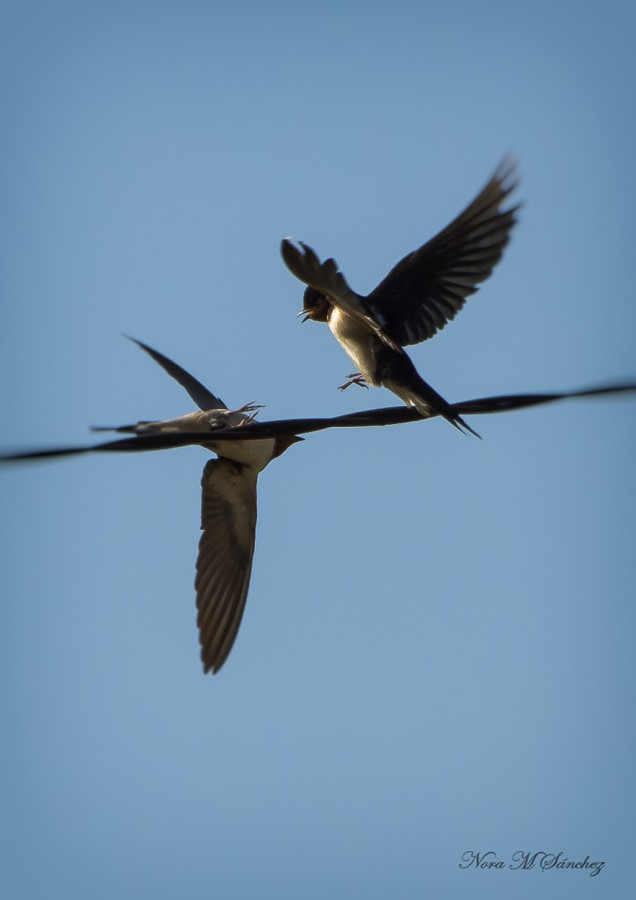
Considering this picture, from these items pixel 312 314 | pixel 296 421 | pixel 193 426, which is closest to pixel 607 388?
pixel 296 421

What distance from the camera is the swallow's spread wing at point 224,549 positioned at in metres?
5.10

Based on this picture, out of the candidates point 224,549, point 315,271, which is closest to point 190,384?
point 224,549

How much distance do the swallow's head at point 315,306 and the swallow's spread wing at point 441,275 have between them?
0.93 ft

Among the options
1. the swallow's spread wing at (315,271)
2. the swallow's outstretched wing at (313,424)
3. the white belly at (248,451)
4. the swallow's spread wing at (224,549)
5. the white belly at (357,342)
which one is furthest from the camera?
the swallow's spread wing at (224,549)

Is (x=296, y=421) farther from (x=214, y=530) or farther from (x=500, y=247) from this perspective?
(x=214, y=530)

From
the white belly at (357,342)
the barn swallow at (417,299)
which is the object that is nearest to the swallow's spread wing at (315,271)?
the barn swallow at (417,299)

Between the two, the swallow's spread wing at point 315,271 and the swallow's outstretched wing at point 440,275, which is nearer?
the swallow's spread wing at point 315,271

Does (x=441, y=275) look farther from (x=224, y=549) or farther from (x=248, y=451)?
(x=224, y=549)

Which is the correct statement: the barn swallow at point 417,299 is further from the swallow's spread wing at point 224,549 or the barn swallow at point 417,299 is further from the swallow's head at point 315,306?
the swallow's spread wing at point 224,549

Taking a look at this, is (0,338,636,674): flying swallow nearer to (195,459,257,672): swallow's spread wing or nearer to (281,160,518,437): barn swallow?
(195,459,257,672): swallow's spread wing

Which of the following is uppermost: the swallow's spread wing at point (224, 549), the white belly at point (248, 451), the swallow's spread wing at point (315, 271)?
the swallow's spread wing at point (315, 271)

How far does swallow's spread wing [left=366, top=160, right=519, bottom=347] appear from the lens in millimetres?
4523

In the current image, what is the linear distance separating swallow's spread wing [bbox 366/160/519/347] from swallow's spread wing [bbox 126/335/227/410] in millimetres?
770

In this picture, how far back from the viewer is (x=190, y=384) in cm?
510
